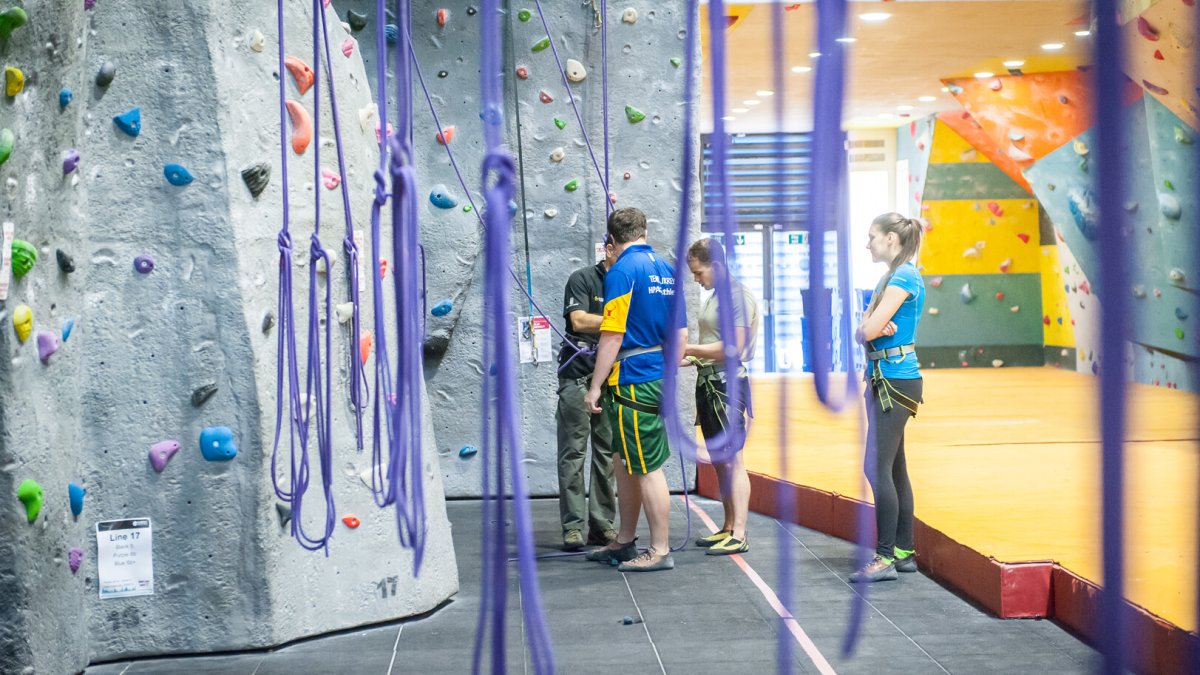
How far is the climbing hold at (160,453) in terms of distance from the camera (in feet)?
10.9

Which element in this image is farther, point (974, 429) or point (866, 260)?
point (866, 260)

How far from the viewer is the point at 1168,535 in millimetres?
4016

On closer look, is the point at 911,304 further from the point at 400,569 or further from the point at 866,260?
the point at 866,260

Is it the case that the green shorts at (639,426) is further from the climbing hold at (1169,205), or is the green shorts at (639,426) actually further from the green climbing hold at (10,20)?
the climbing hold at (1169,205)

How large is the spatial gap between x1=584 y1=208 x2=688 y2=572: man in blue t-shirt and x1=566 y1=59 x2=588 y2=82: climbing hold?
6.61ft

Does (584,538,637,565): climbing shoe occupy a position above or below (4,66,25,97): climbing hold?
below

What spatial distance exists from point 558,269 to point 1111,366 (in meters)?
5.22

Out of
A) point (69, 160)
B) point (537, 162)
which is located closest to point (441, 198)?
point (537, 162)

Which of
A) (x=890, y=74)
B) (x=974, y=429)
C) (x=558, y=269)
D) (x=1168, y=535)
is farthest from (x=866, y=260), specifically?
(x=1168, y=535)

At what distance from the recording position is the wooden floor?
340 cm

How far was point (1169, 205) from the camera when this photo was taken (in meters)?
7.54

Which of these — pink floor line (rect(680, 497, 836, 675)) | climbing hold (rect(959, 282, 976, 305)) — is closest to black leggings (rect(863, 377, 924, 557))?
pink floor line (rect(680, 497, 836, 675))

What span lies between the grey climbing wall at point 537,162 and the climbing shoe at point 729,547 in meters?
1.57

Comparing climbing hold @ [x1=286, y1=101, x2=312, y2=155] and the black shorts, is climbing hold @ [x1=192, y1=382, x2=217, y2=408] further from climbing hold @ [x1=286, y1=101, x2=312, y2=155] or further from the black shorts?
the black shorts
